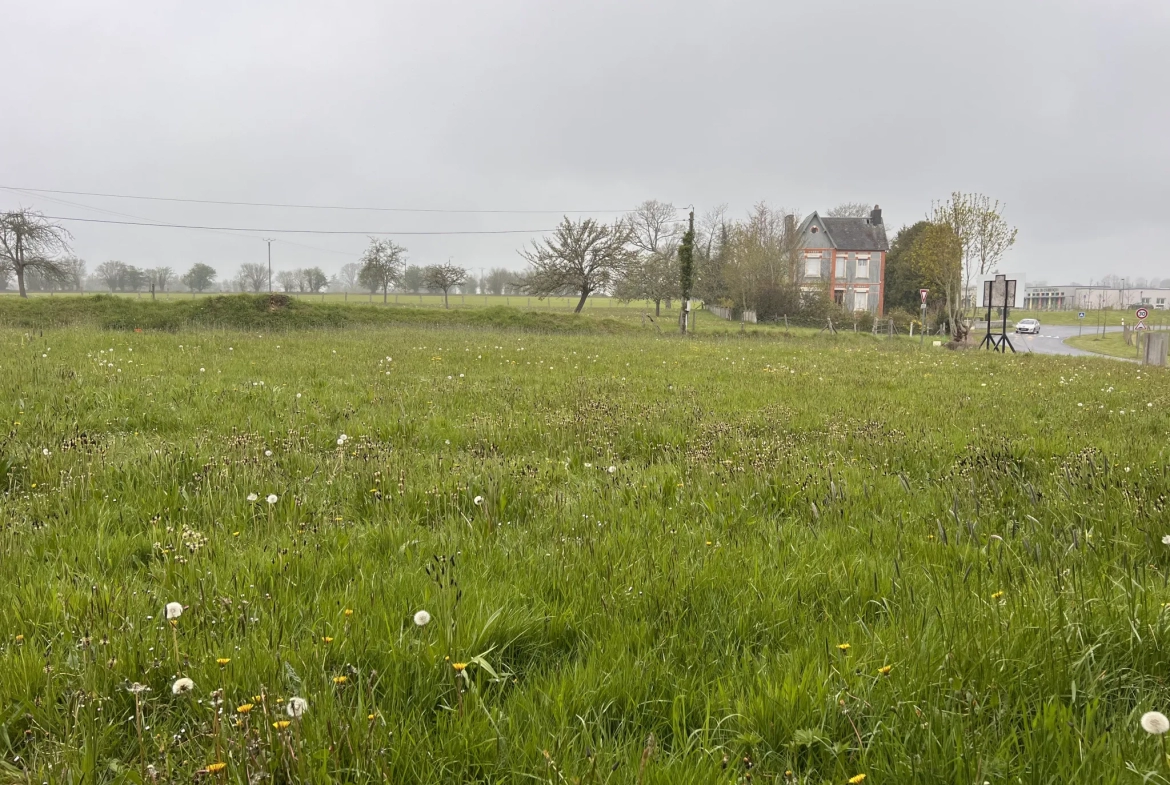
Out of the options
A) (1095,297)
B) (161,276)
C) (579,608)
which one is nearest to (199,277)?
(161,276)

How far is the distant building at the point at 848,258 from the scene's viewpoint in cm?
7212

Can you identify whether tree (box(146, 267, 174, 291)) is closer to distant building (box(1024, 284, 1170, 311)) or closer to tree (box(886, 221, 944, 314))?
tree (box(886, 221, 944, 314))

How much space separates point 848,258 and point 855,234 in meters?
3.00

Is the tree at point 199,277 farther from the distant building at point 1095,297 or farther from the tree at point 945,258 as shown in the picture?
the distant building at point 1095,297

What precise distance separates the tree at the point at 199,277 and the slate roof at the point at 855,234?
98.1m

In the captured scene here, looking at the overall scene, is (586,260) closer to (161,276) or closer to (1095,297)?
(161,276)

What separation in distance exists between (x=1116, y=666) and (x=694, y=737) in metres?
1.59

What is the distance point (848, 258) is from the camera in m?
72.9

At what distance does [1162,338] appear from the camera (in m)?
22.2

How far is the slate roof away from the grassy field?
7354cm

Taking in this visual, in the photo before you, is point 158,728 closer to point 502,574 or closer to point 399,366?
point 502,574

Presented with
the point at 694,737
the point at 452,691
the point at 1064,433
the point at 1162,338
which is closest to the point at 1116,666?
the point at 694,737

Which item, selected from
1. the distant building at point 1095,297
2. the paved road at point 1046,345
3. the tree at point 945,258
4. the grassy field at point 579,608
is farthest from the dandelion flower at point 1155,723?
the distant building at point 1095,297

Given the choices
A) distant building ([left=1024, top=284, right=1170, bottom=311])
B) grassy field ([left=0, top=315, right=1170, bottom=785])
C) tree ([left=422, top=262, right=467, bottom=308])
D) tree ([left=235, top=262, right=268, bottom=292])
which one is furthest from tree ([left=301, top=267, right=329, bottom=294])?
distant building ([left=1024, top=284, right=1170, bottom=311])
